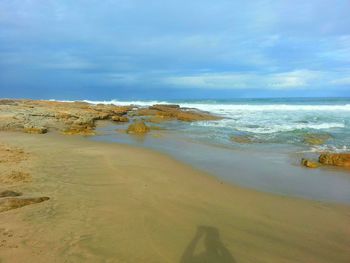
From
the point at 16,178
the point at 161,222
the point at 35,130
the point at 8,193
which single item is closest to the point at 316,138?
the point at 161,222

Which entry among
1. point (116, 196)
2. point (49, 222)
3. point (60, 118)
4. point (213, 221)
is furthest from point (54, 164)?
point (60, 118)

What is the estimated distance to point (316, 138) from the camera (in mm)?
14125

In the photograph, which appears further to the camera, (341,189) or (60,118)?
(60,118)

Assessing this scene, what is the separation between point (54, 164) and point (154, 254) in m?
5.22

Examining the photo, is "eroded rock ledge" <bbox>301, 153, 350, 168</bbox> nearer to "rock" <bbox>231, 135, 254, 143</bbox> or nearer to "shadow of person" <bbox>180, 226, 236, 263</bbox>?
"rock" <bbox>231, 135, 254, 143</bbox>

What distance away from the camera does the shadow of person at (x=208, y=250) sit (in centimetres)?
388

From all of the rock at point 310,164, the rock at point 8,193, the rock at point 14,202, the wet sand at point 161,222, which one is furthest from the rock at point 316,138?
the rock at point 8,193

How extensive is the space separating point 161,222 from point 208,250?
1.05 m

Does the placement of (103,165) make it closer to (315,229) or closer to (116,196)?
(116,196)

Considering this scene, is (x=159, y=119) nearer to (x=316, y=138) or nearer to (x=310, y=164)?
(x=316, y=138)

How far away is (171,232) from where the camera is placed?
181 inches

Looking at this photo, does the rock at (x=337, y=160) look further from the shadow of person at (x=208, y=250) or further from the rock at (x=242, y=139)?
the shadow of person at (x=208, y=250)

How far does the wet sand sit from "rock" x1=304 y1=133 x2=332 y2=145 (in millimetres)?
7298

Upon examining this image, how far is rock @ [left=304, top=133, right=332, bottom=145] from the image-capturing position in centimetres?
1331
